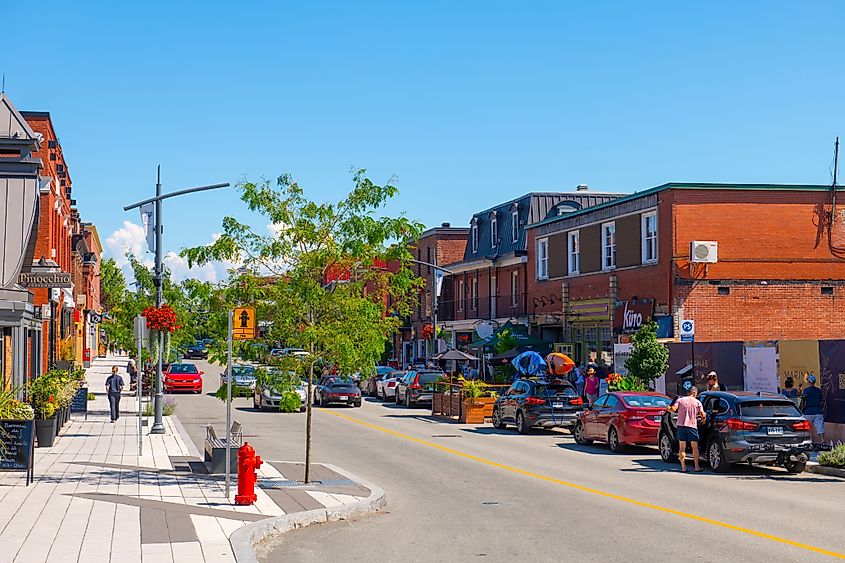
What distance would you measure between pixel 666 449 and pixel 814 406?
12.7 feet

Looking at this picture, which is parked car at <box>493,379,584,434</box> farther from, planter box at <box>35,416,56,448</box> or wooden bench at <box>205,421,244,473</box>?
planter box at <box>35,416,56,448</box>

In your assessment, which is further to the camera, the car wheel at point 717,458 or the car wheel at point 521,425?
the car wheel at point 521,425

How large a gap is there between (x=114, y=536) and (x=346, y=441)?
53.1 ft

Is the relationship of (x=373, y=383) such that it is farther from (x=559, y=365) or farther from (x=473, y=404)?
(x=473, y=404)

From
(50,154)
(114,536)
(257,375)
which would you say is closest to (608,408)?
(257,375)

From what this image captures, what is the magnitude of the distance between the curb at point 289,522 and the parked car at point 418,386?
26.1 metres

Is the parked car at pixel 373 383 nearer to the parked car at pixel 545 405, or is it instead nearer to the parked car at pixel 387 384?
the parked car at pixel 387 384

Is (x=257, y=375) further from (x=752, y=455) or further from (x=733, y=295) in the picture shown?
(x=733, y=295)

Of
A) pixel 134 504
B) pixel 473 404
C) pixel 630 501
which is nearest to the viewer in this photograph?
pixel 134 504

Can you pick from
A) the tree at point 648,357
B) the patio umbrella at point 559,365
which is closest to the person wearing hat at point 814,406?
the tree at point 648,357

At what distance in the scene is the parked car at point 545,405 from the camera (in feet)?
101

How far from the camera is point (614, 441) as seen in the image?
82.8 feet

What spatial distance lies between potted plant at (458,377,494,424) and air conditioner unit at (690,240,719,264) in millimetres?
8686

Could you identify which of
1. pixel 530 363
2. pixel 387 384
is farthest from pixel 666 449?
pixel 387 384
